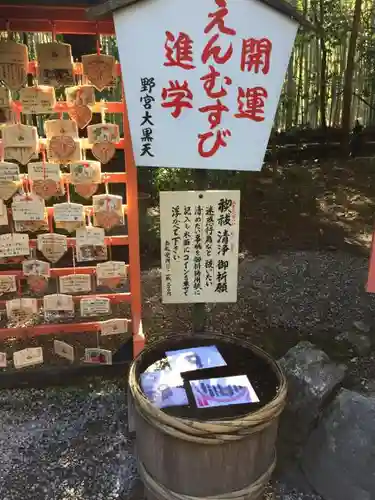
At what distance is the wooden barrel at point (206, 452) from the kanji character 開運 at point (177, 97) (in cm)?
132

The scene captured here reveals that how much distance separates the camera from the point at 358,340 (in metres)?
4.50

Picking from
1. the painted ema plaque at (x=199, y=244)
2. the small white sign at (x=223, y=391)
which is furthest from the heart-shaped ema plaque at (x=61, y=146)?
the small white sign at (x=223, y=391)

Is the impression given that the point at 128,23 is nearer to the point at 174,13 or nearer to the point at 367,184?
the point at 174,13

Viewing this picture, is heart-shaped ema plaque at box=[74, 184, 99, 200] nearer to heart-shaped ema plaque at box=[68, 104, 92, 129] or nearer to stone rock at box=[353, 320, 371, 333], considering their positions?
heart-shaped ema plaque at box=[68, 104, 92, 129]

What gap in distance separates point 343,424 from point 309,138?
945 centimetres

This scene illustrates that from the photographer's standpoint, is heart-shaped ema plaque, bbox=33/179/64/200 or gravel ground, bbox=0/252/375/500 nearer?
gravel ground, bbox=0/252/375/500

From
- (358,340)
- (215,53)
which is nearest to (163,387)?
(215,53)

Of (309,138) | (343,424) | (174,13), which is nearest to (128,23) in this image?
(174,13)

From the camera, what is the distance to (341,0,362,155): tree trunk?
8.96 m

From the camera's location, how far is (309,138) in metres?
11.4

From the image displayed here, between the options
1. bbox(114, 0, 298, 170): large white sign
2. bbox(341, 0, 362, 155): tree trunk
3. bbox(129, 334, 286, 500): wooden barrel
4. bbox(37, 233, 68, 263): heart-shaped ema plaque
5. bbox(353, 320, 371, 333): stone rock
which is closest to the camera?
bbox(129, 334, 286, 500): wooden barrel

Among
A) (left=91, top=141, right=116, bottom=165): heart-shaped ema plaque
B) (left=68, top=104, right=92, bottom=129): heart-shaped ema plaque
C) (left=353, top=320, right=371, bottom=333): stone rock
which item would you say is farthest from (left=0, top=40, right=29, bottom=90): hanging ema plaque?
(left=353, top=320, right=371, bottom=333): stone rock

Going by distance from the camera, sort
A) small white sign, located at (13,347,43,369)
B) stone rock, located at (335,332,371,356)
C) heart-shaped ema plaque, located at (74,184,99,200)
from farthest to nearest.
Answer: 1. stone rock, located at (335,332,371,356)
2. small white sign, located at (13,347,43,369)
3. heart-shaped ema plaque, located at (74,184,99,200)

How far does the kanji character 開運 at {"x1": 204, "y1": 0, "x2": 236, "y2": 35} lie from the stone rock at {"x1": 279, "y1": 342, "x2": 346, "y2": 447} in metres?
2.03
